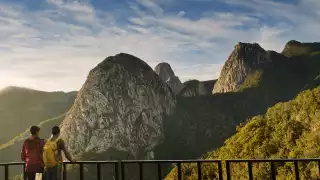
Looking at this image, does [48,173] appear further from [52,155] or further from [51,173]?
[52,155]

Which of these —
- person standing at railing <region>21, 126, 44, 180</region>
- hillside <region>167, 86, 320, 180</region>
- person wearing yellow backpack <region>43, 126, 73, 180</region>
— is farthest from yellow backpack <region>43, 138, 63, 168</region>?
hillside <region>167, 86, 320, 180</region>

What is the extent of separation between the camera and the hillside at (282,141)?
73.4ft

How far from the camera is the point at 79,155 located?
188m

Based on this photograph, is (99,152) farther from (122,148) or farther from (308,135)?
(308,135)

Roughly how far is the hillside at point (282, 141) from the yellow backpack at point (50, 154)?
13.5 metres

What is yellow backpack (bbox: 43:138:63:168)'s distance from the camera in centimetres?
816

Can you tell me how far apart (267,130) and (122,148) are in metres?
167

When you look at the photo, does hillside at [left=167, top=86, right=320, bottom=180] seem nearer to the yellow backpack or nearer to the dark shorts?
the dark shorts

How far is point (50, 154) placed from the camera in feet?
26.8

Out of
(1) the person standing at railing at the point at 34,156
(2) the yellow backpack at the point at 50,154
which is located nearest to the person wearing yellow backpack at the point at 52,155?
(2) the yellow backpack at the point at 50,154

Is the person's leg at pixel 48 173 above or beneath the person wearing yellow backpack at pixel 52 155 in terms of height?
beneath

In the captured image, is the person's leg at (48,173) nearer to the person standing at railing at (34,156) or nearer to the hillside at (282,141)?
the person standing at railing at (34,156)

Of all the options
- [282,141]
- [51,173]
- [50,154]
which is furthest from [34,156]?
[282,141]

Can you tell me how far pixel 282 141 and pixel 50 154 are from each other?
22757 millimetres
